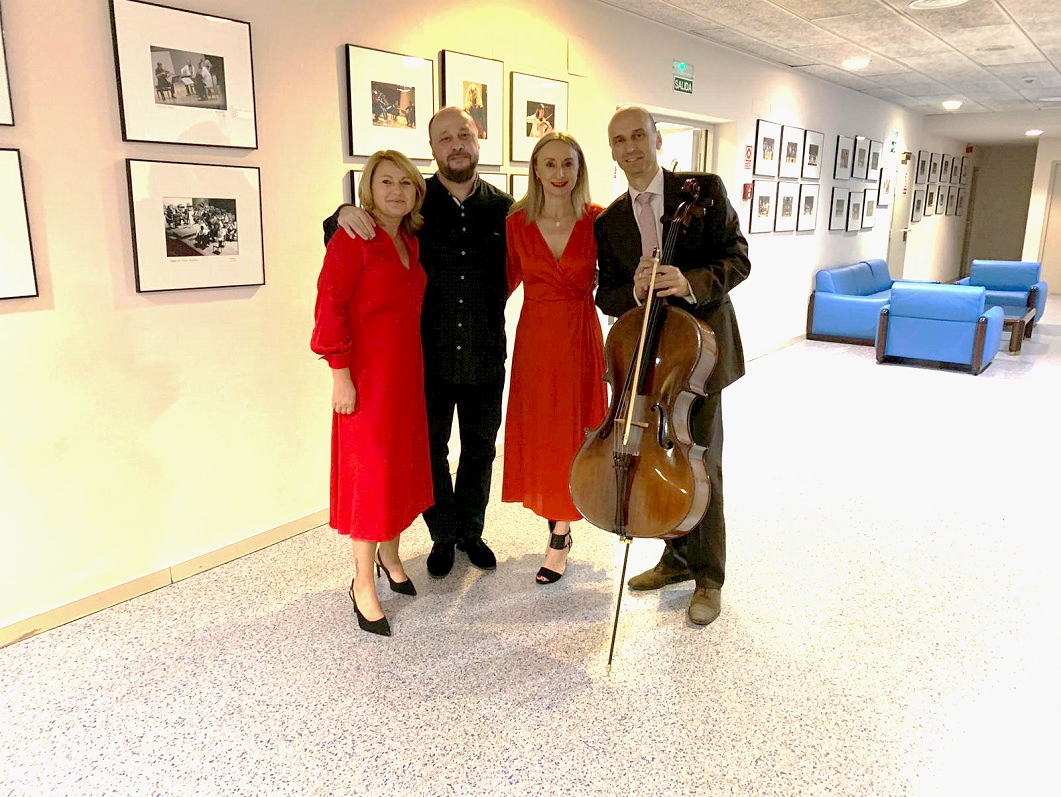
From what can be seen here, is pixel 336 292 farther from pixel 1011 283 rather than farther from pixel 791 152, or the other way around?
Result: pixel 1011 283

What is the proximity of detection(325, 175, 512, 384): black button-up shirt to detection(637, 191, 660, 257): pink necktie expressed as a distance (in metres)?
0.53

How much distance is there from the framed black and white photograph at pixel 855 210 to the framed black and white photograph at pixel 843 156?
0.37 m

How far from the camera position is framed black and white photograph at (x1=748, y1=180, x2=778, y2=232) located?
6.96 m

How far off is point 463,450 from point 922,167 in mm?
11232

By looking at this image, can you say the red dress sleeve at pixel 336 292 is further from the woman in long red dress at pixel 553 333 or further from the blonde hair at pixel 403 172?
the woman in long red dress at pixel 553 333

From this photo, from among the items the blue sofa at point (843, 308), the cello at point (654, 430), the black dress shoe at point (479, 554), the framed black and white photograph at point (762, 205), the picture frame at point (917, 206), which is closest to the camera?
the cello at point (654, 430)

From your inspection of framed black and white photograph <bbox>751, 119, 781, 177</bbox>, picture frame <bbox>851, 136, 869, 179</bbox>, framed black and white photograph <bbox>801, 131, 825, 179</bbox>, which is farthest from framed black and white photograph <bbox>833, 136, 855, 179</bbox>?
framed black and white photograph <bbox>751, 119, 781, 177</bbox>

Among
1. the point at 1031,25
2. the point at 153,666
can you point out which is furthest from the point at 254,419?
the point at 1031,25

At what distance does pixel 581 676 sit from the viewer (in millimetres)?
2424

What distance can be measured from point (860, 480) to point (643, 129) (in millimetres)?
2681

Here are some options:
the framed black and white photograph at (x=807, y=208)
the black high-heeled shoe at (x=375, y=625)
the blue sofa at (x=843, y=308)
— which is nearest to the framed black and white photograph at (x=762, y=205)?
the framed black and white photograph at (x=807, y=208)

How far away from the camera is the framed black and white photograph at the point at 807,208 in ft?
25.8

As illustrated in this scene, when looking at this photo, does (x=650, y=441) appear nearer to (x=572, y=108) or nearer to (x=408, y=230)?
(x=408, y=230)

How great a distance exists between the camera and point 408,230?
2605 millimetres
